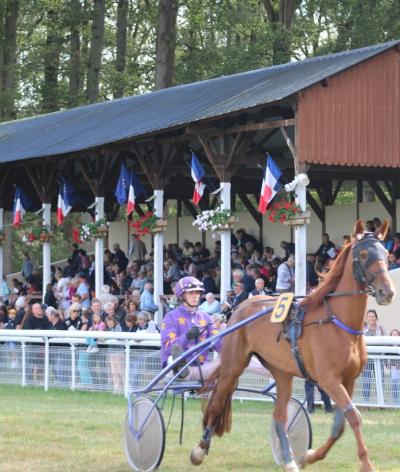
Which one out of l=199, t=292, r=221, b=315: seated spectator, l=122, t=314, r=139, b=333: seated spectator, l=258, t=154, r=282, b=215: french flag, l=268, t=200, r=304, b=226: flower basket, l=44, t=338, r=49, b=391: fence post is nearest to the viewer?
l=44, t=338, r=49, b=391: fence post

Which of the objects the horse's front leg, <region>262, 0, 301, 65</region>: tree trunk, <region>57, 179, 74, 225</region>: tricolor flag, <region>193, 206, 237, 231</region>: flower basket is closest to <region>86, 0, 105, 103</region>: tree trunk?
<region>262, 0, 301, 65</region>: tree trunk

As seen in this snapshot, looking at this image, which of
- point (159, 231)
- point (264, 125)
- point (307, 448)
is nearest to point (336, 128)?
point (264, 125)

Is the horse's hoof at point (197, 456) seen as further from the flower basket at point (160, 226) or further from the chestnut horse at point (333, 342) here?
the flower basket at point (160, 226)

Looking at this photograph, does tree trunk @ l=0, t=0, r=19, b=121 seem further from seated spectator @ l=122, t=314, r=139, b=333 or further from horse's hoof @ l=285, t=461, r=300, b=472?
horse's hoof @ l=285, t=461, r=300, b=472

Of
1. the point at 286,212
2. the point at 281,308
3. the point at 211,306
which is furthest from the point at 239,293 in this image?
the point at 281,308

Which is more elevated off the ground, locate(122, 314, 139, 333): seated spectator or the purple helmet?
the purple helmet

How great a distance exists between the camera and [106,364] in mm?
15023

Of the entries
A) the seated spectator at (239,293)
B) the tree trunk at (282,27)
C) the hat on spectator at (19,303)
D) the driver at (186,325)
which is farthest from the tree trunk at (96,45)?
the driver at (186,325)

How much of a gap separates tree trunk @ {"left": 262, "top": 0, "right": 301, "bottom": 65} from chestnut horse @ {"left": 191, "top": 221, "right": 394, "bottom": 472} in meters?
27.8

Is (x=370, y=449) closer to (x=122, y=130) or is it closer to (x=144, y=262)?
(x=122, y=130)

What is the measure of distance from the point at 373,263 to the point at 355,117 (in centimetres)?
1073

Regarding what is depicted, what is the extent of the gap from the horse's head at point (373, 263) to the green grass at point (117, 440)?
145cm

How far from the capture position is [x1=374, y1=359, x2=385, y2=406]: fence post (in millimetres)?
12719

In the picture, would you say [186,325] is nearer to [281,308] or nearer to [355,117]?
[281,308]
